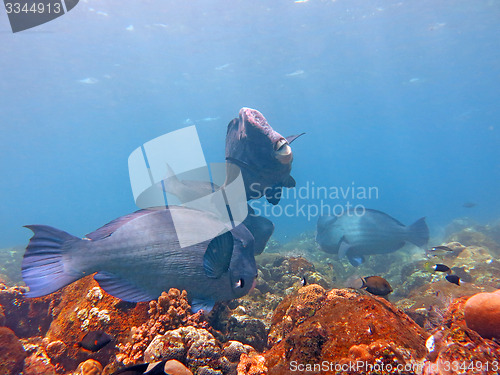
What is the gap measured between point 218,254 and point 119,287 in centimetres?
112

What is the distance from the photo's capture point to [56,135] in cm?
4466

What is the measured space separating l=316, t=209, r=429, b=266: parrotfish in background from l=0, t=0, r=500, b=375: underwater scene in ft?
0.24

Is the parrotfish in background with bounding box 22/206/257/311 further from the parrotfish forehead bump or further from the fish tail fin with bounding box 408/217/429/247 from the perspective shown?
the fish tail fin with bounding box 408/217/429/247

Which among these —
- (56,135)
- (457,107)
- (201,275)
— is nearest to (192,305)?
(201,275)

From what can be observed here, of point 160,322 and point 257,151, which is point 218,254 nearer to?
point 160,322

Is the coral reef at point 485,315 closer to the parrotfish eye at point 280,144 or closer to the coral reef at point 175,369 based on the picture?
the coral reef at point 175,369

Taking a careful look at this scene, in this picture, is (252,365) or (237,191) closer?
(252,365)

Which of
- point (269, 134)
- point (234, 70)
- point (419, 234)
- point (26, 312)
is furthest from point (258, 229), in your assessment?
point (234, 70)

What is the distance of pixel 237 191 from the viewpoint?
4938 mm

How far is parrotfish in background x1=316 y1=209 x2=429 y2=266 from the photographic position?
29.3ft

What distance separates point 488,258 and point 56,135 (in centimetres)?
5768

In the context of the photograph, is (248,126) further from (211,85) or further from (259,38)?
(211,85)

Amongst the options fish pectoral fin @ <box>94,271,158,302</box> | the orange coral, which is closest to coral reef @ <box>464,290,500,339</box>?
the orange coral

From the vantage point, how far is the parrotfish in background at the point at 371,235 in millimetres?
8938
